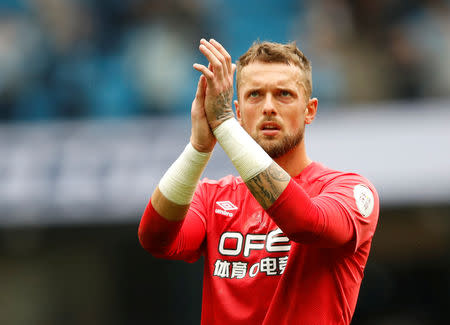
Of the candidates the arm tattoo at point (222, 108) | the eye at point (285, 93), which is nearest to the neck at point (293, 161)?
the eye at point (285, 93)

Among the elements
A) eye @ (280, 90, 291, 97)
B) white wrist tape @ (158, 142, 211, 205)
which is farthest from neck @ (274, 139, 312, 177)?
white wrist tape @ (158, 142, 211, 205)

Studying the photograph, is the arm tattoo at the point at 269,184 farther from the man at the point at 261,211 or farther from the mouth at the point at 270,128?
the mouth at the point at 270,128

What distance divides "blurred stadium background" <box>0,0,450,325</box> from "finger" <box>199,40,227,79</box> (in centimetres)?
488

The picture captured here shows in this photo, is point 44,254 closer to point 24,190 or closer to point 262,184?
point 24,190

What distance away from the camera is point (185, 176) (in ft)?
11.5

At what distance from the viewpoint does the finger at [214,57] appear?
323 centimetres

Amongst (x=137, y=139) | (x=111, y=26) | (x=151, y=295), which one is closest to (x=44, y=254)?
(x=151, y=295)

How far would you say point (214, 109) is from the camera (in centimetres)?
330

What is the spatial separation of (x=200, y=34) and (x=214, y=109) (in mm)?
7216

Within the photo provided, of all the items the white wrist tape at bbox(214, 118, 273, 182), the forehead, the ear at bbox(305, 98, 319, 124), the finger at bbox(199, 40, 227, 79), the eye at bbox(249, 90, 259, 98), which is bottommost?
the white wrist tape at bbox(214, 118, 273, 182)

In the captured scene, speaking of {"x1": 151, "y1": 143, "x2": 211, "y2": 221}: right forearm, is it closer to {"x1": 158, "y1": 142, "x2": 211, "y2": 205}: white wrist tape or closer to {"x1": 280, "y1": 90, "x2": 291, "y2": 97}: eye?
{"x1": 158, "y1": 142, "x2": 211, "y2": 205}: white wrist tape

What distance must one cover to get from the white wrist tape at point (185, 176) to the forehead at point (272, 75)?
0.48 m

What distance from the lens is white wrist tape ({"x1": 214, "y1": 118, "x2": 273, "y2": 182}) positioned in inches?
126

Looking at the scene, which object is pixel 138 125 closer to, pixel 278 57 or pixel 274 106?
pixel 278 57
